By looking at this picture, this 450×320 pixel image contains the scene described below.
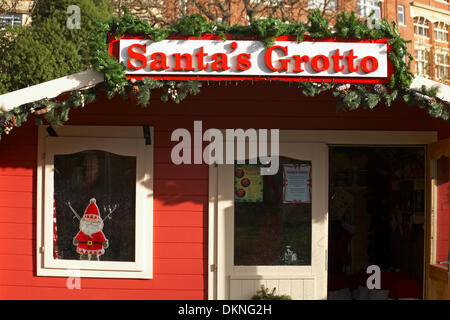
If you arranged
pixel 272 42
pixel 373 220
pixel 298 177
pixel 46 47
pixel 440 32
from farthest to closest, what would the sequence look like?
pixel 440 32 < pixel 46 47 < pixel 373 220 < pixel 298 177 < pixel 272 42

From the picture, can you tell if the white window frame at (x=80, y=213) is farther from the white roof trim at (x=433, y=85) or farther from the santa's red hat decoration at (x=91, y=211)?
the white roof trim at (x=433, y=85)

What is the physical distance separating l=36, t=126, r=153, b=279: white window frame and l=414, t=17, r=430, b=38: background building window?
41.2 m

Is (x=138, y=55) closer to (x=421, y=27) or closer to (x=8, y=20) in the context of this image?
(x=8, y=20)

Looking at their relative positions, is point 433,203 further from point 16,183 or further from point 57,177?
point 16,183

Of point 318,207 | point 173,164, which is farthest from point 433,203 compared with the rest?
point 173,164

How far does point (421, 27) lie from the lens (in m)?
44.6

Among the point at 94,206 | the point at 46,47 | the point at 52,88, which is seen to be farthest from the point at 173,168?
the point at 46,47

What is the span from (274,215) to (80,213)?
7.15 ft

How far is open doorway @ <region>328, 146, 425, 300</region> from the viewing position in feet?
26.9

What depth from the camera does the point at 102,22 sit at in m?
5.63

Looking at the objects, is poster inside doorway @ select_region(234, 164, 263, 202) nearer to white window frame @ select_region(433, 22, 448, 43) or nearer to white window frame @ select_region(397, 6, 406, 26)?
white window frame @ select_region(397, 6, 406, 26)

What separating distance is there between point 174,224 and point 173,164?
674 mm

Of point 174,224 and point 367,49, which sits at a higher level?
point 367,49
